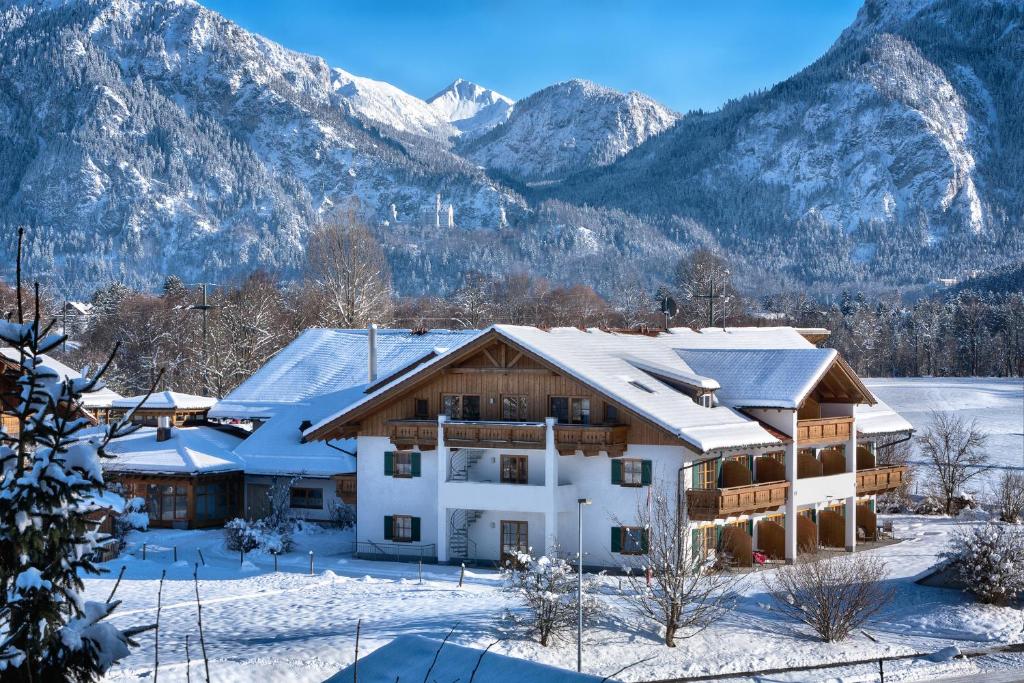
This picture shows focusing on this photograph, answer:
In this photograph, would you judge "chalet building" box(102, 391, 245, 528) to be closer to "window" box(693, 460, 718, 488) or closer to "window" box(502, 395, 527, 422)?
"window" box(502, 395, 527, 422)

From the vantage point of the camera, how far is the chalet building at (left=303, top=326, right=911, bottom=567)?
41500mm

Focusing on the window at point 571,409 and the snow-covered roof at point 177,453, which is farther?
the snow-covered roof at point 177,453

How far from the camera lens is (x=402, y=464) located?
4566 centimetres

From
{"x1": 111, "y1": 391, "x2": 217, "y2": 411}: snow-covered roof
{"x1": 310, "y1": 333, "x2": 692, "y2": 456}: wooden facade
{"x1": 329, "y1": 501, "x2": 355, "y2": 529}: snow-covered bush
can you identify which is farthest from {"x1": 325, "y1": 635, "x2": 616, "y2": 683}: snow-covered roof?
{"x1": 111, "y1": 391, "x2": 217, "y2": 411}: snow-covered roof

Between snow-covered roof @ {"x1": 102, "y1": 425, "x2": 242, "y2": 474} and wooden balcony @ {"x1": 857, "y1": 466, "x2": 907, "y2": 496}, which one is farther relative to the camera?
snow-covered roof @ {"x1": 102, "y1": 425, "x2": 242, "y2": 474}

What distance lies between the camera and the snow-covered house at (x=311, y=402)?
50750mm

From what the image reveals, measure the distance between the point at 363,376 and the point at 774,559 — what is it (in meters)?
20.9

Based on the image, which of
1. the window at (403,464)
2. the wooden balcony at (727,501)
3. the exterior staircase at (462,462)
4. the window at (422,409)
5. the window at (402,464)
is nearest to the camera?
the wooden balcony at (727,501)

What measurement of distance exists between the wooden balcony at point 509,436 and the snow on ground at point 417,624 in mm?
4252

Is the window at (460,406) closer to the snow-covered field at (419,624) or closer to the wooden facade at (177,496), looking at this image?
the snow-covered field at (419,624)

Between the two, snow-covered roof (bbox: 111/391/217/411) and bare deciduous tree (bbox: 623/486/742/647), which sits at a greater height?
snow-covered roof (bbox: 111/391/217/411)

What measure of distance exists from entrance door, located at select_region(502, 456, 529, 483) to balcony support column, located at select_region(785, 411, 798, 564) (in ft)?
30.1

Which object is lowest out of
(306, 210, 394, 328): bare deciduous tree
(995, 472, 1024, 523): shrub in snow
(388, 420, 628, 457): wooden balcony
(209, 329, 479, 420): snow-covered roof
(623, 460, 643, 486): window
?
(995, 472, 1024, 523): shrub in snow

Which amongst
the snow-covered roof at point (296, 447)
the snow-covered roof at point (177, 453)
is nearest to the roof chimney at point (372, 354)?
the snow-covered roof at point (296, 447)
